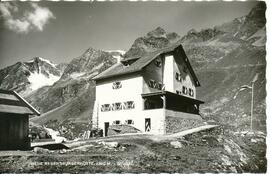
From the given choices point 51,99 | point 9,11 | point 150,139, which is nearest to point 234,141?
point 150,139

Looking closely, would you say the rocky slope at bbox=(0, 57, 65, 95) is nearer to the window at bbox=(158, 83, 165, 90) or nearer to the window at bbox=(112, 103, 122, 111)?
the window at bbox=(112, 103, 122, 111)

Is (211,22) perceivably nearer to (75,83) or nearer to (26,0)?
(26,0)

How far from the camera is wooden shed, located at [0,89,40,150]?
1862 centimetres

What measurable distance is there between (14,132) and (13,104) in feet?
5.56

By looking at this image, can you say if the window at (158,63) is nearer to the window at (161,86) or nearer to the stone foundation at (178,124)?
the window at (161,86)

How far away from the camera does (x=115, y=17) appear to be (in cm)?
1950

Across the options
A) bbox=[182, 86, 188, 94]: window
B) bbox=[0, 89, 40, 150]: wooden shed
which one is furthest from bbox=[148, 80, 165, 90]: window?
bbox=[0, 89, 40, 150]: wooden shed

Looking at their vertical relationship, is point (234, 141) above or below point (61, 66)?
below

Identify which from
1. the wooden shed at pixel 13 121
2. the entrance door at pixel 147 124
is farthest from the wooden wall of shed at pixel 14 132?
the entrance door at pixel 147 124

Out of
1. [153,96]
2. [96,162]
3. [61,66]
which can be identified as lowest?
[96,162]

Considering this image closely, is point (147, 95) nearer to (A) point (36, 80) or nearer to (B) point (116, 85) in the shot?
(B) point (116, 85)

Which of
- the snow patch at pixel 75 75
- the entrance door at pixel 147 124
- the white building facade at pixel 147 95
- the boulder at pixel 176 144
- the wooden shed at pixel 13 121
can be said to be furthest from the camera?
the snow patch at pixel 75 75

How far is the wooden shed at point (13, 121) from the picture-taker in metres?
18.6

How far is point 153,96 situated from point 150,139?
685 cm
